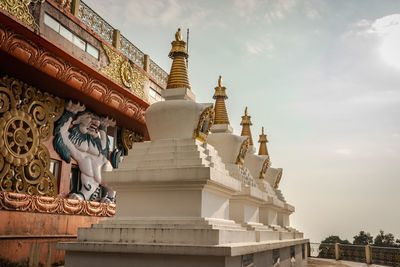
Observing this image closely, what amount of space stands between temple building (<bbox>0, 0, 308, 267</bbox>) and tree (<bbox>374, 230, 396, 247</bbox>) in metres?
13.9

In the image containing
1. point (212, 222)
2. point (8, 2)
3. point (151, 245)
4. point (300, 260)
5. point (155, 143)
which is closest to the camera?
point (151, 245)

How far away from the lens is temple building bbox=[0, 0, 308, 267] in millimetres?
6777

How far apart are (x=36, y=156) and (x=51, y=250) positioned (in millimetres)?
2689

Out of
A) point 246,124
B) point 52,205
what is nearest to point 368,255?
point 246,124

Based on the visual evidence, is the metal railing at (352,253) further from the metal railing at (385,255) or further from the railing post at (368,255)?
the metal railing at (385,255)

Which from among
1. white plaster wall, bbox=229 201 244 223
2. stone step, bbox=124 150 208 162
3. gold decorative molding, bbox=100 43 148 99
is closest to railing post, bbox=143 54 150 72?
Answer: gold decorative molding, bbox=100 43 148 99

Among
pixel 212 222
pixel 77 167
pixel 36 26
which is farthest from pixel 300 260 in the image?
pixel 36 26

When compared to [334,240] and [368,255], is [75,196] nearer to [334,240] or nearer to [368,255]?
[368,255]

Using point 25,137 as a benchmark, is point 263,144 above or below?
above

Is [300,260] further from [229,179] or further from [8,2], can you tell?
[8,2]

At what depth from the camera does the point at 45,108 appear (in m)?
11.8

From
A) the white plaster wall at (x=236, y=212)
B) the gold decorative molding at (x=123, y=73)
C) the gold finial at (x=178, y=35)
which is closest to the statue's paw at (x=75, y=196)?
the gold decorative molding at (x=123, y=73)

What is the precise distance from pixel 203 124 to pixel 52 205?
18.4 ft

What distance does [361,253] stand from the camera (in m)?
20.5
